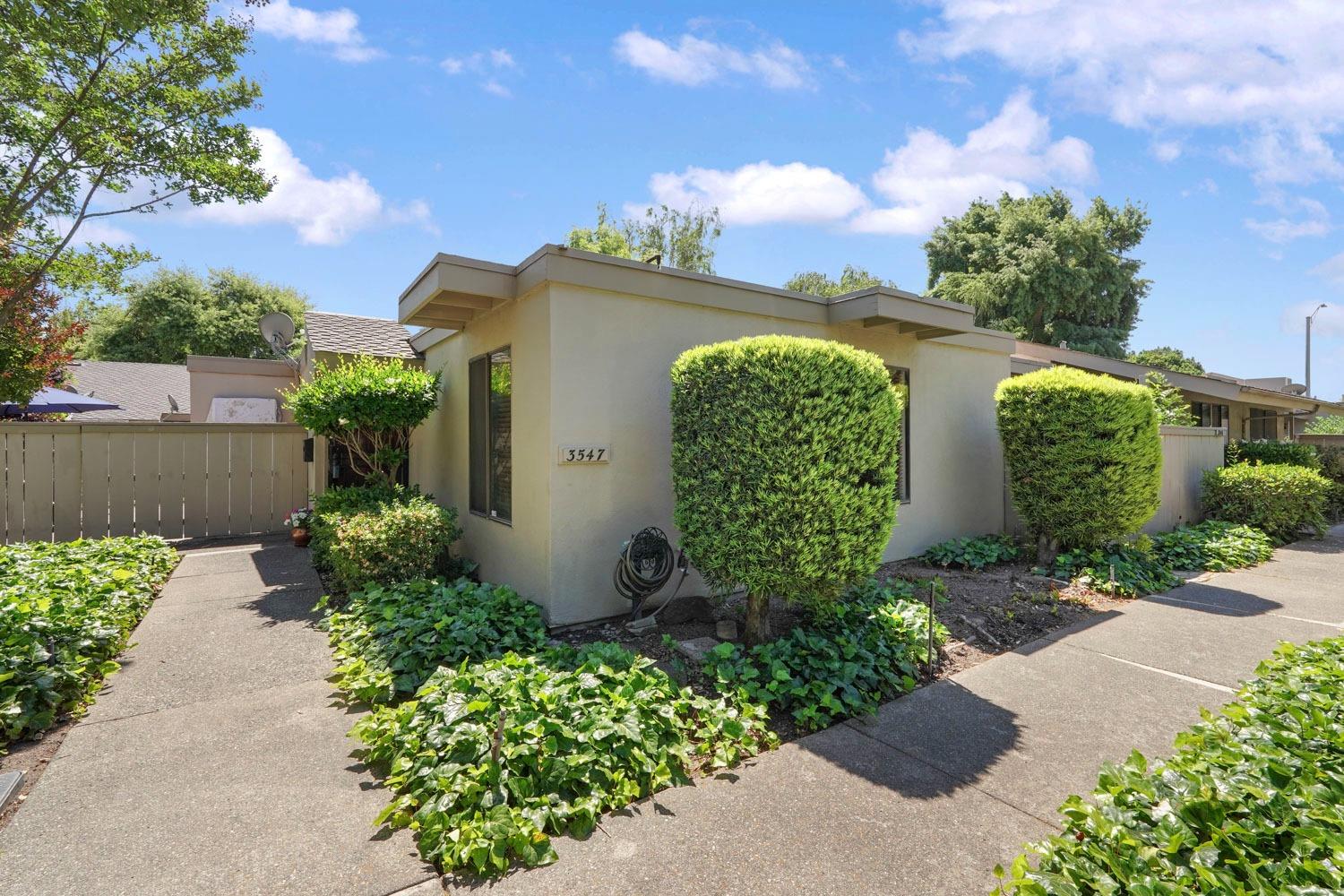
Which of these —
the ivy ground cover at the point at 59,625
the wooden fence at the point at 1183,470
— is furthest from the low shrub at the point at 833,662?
the wooden fence at the point at 1183,470

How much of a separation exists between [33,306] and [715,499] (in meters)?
13.5

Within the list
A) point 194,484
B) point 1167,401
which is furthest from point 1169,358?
point 194,484

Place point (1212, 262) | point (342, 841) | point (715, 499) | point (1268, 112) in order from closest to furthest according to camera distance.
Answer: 1. point (342, 841)
2. point (715, 499)
3. point (1268, 112)
4. point (1212, 262)

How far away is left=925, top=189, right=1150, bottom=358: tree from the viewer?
2447cm

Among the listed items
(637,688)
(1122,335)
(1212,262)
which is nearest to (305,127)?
(637,688)

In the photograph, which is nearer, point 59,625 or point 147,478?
point 59,625

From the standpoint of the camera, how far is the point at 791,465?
3.95 meters

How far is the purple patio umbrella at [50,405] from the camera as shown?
1013 cm

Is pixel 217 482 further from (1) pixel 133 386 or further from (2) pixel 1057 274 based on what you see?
(2) pixel 1057 274

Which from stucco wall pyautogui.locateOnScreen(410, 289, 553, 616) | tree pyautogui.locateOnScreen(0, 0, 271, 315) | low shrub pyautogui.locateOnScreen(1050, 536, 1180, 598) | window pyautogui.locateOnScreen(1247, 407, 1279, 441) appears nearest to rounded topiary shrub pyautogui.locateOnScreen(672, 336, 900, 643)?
stucco wall pyautogui.locateOnScreen(410, 289, 553, 616)

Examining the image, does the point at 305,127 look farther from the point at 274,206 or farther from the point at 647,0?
the point at 647,0

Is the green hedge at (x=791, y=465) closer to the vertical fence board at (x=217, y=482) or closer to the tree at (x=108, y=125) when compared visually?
the vertical fence board at (x=217, y=482)

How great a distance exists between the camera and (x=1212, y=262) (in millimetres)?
12039

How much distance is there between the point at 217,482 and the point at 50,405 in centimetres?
406
